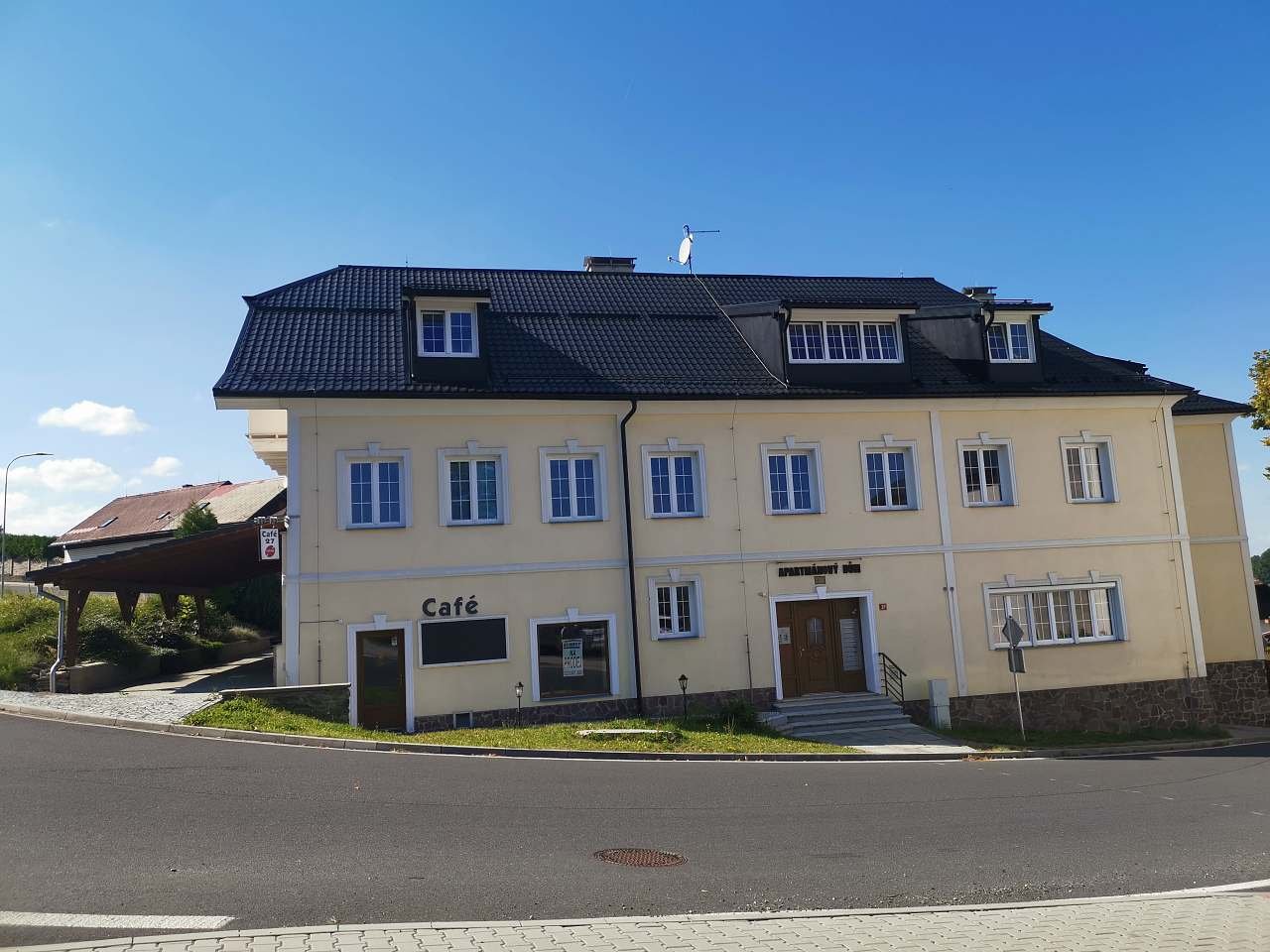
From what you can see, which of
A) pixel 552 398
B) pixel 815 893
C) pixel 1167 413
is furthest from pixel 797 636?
pixel 815 893

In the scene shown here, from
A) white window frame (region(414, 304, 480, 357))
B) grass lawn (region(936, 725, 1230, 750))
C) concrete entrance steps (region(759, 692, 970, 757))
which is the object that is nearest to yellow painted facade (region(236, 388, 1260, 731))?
concrete entrance steps (region(759, 692, 970, 757))

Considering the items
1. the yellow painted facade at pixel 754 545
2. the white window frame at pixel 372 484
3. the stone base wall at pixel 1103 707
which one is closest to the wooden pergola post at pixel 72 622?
the yellow painted facade at pixel 754 545

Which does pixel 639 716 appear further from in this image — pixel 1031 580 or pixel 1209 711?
pixel 1209 711

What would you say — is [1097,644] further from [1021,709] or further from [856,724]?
[856,724]

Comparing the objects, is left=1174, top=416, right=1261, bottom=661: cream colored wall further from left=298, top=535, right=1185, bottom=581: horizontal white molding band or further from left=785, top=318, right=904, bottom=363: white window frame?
left=785, top=318, right=904, bottom=363: white window frame

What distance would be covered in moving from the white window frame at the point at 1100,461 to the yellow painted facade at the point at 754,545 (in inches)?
5.1

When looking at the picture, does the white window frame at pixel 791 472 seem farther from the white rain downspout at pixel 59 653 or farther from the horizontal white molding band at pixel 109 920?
the horizontal white molding band at pixel 109 920

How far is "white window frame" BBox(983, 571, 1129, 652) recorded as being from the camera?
22000mm

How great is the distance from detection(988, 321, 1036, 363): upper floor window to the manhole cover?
17672 millimetres

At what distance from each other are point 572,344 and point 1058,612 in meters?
13.2

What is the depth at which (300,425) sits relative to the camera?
18594 millimetres

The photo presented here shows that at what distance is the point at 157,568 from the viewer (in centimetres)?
2166

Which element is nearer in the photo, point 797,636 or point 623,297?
point 797,636

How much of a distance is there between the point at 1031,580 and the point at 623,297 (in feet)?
40.0
